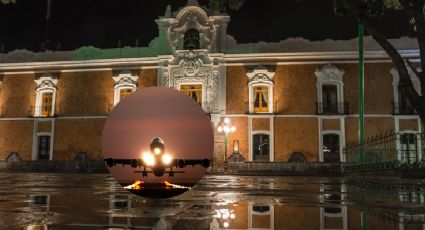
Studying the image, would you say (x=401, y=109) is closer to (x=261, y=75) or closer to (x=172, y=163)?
(x=261, y=75)

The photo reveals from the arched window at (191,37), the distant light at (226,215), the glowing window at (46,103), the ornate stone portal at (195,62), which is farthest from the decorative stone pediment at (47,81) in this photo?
the distant light at (226,215)

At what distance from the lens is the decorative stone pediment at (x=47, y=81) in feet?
88.8

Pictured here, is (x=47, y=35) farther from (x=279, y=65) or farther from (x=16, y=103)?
(x=279, y=65)

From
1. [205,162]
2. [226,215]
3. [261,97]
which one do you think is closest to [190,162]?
[205,162]

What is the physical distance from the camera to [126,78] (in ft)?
85.7

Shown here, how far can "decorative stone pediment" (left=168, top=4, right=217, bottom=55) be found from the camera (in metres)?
25.5

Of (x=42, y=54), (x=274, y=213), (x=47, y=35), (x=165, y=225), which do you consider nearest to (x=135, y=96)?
(x=165, y=225)

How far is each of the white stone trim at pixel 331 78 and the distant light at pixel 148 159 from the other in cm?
2328

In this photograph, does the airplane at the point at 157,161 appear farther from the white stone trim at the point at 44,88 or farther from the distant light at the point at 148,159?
the white stone trim at the point at 44,88

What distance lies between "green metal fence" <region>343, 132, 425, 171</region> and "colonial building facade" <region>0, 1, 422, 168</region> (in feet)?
37.0

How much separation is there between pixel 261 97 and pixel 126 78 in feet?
28.8

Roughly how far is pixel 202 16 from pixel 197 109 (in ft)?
80.3

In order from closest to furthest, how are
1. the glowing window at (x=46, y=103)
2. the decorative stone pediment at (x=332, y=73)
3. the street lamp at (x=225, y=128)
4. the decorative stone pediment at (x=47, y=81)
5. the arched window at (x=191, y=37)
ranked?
the street lamp at (x=225, y=128) < the decorative stone pediment at (x=332, y=73) < the arched window at (x=191, y=37) < the decorative stone pediment at (x=47, y=81) < the glowing window at (x=46, y=103)

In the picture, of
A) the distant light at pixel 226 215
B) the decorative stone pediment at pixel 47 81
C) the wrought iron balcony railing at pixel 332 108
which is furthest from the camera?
the decorative stone pediment at pixel 47 81
